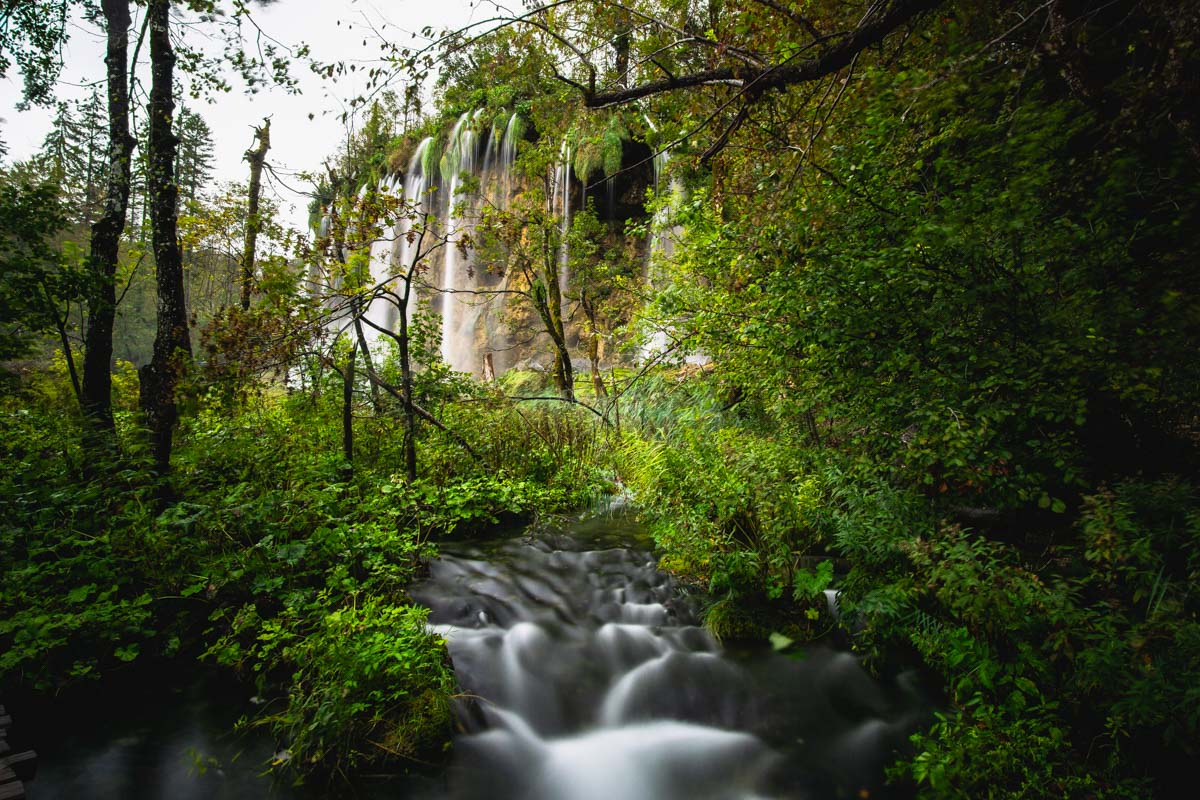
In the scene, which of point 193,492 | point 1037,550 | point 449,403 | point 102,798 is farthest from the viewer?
point 449,403

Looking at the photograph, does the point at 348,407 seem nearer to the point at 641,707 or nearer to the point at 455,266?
the point at 641,707

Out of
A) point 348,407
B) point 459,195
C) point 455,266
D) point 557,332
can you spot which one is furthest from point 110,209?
point 455,266

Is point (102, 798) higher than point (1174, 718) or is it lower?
lower

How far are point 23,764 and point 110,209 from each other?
5.83 meters

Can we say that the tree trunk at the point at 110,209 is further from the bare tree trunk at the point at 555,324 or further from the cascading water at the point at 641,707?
the bare tree trunk at the point at 555,324

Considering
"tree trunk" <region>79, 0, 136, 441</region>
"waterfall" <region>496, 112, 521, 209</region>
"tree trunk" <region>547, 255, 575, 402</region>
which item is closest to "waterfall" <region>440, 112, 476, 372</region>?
"waterfall" <region>496, 112, 521, 209</region>

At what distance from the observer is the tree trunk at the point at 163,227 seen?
470 centimetres

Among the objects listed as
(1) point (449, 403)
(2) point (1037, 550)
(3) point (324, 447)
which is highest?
(1) point (449, 403)

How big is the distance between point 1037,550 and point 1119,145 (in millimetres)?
2414

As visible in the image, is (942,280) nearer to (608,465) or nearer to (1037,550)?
(1037,550)

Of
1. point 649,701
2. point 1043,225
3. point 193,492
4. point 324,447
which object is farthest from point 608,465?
point 1043,225

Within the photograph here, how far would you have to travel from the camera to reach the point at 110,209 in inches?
220

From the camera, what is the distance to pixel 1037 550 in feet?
11.3

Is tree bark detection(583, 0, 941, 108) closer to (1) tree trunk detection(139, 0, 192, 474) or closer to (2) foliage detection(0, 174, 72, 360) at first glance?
(1) tree trunk detection(139, 0, 192, 474)
